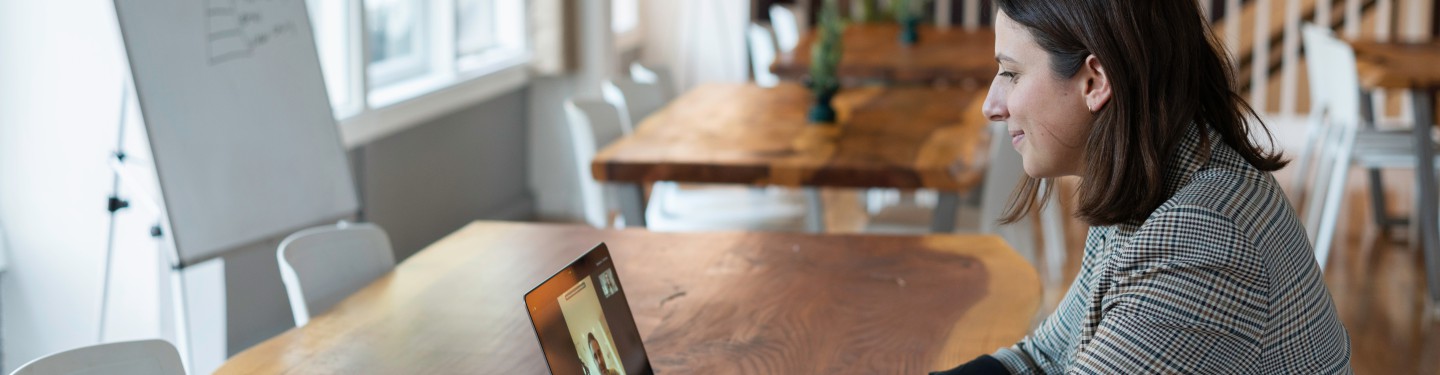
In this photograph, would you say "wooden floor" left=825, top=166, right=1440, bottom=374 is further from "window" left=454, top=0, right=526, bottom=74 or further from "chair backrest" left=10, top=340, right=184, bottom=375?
"chair backrest" left=10, top=340, right=184, bottom=375

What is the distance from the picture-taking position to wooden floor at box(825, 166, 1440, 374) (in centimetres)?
386

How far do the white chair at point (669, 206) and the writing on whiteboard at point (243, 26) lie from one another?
32.1 inches

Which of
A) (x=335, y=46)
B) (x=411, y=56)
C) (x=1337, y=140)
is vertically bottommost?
(x=1337, y=140)

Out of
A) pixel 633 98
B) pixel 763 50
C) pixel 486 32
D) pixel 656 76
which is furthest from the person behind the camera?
pixel 763 50

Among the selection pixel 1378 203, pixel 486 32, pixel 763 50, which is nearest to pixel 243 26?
pixel 486 32

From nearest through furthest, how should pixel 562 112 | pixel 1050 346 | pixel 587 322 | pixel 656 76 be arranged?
1. pixel 587 322
2. pixel 1050 346
3. pixel 656 76
4. pixel 562 112

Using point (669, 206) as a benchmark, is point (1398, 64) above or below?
above

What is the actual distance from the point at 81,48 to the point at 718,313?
171 cm

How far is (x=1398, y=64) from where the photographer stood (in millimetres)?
4668

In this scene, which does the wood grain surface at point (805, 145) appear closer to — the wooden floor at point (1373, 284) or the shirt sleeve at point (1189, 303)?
the wooden floor at point (1373, 284)

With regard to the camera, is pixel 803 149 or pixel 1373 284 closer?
pixel 803 149

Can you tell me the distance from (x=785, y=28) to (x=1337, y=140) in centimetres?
297

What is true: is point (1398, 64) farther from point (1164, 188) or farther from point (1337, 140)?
point (1164, 188)

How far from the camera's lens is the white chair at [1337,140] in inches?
175
